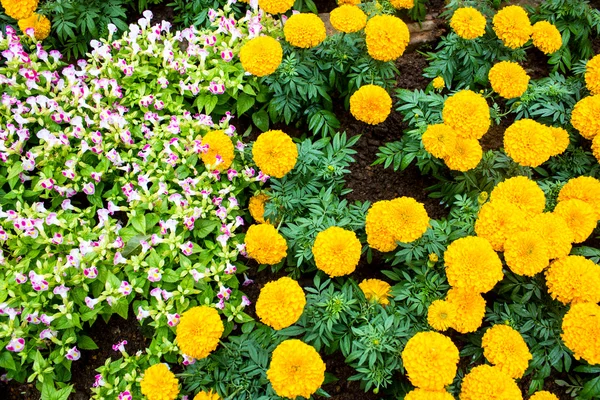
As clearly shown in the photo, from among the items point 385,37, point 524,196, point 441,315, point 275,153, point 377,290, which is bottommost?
point 377,290

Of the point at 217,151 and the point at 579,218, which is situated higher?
the point at 217,151

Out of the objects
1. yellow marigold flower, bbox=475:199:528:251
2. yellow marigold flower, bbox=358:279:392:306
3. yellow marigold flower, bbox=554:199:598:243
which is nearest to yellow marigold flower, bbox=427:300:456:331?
yellow marigold flower, bbox=358:279:392:306

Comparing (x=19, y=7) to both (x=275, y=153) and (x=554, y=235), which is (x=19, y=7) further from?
(x=554, y=235)

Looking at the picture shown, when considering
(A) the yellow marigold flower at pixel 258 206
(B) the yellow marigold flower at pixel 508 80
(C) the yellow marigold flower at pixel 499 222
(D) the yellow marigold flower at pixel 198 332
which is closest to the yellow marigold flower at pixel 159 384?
(D) the yellow marigold flower at pixel 198 332

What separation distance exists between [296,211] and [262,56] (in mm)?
978

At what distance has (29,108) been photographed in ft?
11.7

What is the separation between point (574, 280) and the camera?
8.73 feet

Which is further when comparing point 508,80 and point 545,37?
point 545,37

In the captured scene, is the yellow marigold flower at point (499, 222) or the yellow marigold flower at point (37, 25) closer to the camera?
the yellow marigold flower at point (499, 222)

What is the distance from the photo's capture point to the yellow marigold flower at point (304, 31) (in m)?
3.26

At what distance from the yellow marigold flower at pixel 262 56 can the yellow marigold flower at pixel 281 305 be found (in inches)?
55.1

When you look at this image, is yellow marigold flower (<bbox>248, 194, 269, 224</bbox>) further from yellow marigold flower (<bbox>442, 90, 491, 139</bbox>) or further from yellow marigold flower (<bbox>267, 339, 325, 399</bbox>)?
yellow marigold flower (<bbox>442, 90, 491, 139</bbox>)

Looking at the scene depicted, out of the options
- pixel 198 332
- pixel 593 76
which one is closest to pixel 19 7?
pixel 198 332

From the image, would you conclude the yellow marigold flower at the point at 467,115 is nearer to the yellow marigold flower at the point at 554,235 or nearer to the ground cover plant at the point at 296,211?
the ground cover plant at the point at 296,211
